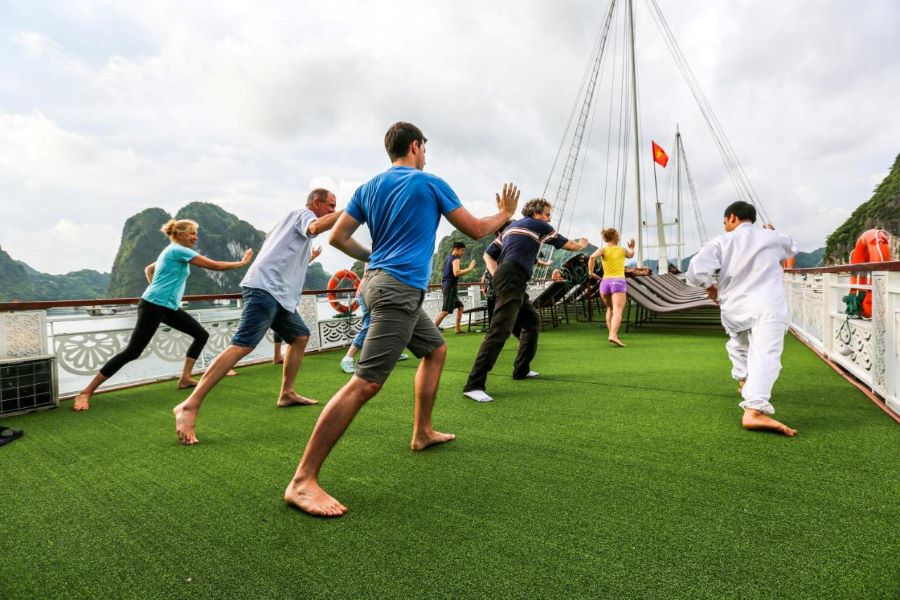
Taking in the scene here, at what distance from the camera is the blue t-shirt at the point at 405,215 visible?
5.94 ft

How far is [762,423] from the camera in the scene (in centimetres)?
235

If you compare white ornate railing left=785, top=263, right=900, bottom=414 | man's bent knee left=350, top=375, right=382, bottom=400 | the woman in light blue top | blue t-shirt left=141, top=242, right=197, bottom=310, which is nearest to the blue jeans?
the woman in light blue top

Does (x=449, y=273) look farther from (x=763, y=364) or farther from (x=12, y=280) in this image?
(x=12, y=280)

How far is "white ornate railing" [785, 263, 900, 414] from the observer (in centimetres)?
267

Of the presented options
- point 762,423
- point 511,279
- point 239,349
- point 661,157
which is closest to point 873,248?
point 762,423

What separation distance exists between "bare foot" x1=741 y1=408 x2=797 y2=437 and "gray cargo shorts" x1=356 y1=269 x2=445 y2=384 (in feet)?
6.44

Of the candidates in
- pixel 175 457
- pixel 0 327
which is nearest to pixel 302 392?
pixel 175 457

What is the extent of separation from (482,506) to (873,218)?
9463 cm

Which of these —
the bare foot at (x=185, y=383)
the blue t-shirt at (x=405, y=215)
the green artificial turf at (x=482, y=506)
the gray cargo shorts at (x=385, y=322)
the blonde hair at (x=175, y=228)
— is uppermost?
the blonde hair at (x=175, y=228)

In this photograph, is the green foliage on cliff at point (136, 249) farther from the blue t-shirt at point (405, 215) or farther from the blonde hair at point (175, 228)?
the blue t-shirt at point (405, 215)

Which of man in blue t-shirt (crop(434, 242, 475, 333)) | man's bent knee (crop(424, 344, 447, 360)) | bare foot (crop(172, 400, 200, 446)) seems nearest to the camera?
man's bent knee (crop(424, 344, 447, 360))

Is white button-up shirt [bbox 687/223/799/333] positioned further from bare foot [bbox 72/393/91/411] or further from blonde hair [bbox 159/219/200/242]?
bare foot [bbox 72/393/91/411]

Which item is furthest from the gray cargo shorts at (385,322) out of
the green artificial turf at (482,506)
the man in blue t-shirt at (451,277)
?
the man in blue t-shirt at (451,277)

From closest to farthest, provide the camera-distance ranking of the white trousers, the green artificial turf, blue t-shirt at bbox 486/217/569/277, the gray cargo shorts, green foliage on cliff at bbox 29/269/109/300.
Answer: the green artificial turf
the gray cargo shorts
the white trousers
blue t-shirt at bbox 486/217/569/277
green foliage on cliff at bbox 29/269/109/300
